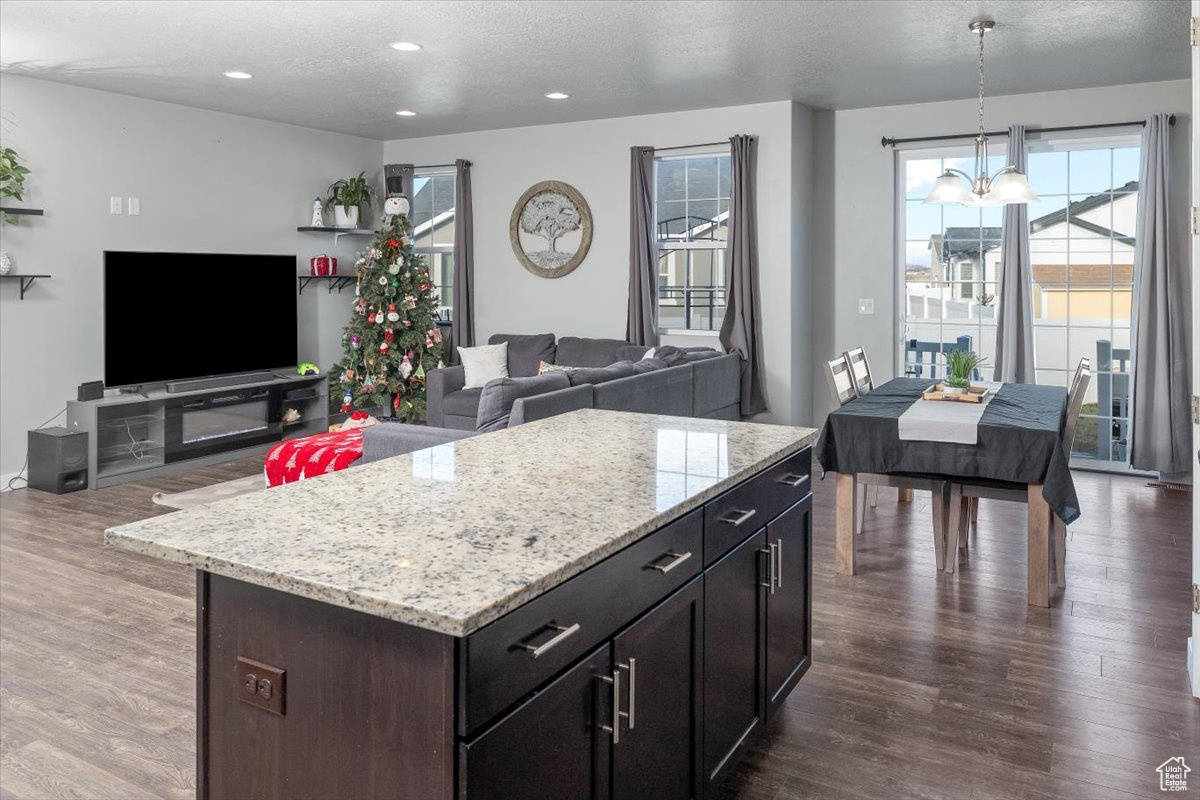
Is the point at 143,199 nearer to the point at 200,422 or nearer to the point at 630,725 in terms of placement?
the point at 200,422

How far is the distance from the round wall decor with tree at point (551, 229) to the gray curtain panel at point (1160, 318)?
4.03 m

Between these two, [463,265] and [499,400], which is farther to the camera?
[463,265]

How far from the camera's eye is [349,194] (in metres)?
8.05

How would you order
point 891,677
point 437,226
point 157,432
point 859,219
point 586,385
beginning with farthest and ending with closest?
point 437,226 < point 859,219 < point 157,432 < point 586,385 < point 891,677


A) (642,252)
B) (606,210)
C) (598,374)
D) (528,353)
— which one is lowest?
(598,374)

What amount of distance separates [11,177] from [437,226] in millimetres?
3650

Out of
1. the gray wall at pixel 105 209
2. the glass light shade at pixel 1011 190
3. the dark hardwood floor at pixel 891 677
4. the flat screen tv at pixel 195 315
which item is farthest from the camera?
the flat screen tv at pixel 195 315

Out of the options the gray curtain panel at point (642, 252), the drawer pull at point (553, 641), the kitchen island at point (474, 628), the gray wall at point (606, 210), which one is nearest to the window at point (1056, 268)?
the gray wall at point (606, 210)

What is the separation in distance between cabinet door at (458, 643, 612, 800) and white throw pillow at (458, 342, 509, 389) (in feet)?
18.6

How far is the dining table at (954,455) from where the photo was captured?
3.81 metres

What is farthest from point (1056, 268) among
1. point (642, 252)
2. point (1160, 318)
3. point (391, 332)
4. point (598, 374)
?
point (391, 332)

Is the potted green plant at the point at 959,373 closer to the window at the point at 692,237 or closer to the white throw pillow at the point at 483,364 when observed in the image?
the window at the point at 692,237

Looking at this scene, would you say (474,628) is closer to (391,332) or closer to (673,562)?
(673,562)

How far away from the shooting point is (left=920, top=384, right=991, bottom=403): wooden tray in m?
4.44
